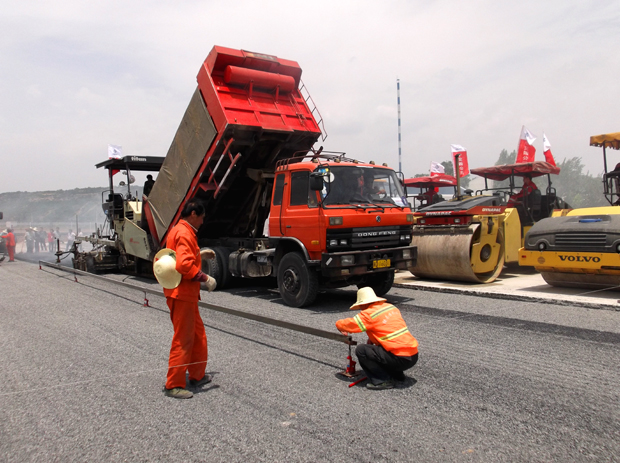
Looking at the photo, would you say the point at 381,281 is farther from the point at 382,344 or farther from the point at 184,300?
the point at 184,300

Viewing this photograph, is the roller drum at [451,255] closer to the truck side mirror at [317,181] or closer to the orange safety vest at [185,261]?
the truck side mirror at [317,181]

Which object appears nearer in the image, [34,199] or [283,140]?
[283,140]

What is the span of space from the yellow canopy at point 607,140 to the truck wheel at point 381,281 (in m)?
6.23

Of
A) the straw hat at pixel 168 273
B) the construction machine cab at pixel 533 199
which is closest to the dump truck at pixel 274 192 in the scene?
the straw hat at pixel 168 273

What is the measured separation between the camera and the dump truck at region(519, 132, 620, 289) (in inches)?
303

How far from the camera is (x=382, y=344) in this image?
13.9ft

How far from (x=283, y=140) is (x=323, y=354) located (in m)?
5.38

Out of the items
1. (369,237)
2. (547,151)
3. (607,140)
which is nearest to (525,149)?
(547,151)

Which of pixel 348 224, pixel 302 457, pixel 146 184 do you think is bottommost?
pixel 302 457

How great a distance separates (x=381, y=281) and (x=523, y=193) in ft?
22.0

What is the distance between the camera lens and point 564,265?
26.8ft

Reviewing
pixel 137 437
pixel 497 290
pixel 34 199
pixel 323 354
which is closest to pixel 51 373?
pixel 137 437

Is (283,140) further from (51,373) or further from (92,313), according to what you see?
(51,373)

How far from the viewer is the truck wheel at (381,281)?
8.95 metres
